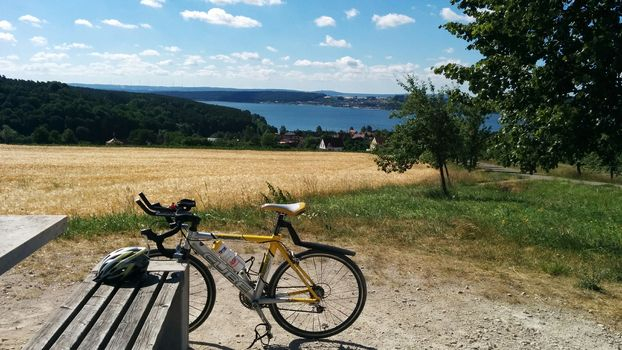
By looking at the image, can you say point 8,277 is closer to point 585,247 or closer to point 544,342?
point 544,342

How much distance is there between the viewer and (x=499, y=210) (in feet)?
47.3

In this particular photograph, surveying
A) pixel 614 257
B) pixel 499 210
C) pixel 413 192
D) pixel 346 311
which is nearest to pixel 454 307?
pixel 346 311

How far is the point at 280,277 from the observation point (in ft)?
14.3

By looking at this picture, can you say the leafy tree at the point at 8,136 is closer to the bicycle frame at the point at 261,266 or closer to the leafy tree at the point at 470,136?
the leafy tree at the point at 470,136

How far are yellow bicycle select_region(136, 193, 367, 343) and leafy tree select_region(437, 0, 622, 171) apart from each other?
5651 millimetres

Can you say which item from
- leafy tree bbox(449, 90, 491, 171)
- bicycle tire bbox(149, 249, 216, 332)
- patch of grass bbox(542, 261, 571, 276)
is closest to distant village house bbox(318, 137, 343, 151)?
leafy tree bbox(449, 90, 491, 171)

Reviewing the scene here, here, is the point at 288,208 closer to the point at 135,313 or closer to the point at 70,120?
the point at 135,313

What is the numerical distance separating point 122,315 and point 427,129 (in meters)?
20.4

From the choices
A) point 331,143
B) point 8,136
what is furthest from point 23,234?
point 331,143

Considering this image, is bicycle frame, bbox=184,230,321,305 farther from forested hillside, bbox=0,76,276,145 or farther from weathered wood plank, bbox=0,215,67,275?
forested hillside, bbox=0,76,276,145

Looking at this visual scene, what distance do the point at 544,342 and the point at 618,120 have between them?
509 cm

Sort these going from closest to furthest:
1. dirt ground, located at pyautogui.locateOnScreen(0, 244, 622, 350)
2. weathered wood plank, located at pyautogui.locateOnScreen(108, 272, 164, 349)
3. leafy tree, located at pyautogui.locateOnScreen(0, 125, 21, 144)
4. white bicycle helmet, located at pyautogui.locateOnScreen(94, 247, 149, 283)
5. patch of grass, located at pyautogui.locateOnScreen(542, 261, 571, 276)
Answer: weathered wood plank, located at pyautogui.locateOnScreen(108, 272, 164, 349) → white bicycle helmet, located at pyautogui.locateOnScreen(94, 247, 149, 283) → dirt ground, located at pyautogui.locateOnScreen(0, 244, 622, 350) → patch of grass, located at pyautogui.locateOnScreen(542, 261, 571, 276) → leafy tree, located at pyautogui.locateOnScreen(0, 125, 21, 144)

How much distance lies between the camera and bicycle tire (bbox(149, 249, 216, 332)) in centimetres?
435

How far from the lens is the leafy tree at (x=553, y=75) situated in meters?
8.09
